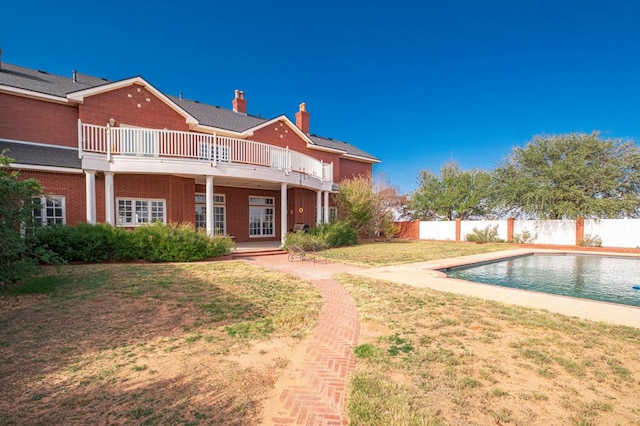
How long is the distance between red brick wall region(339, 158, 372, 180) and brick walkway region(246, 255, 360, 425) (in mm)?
19462

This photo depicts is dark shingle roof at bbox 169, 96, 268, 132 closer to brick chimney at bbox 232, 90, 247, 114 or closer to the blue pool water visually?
brick chimney at bbox 232, 90, 247, 114

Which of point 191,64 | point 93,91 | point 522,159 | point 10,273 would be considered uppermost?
point 191,64

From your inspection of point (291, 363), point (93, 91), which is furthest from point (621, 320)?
point (93, 91)

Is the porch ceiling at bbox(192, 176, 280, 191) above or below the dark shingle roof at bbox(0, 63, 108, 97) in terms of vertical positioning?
below

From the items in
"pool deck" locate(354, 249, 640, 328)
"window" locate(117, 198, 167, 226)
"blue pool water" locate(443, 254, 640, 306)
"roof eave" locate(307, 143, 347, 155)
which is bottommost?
"blue pool water" locate(443, 254, 640, 306)

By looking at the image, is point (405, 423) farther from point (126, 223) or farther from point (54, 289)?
point (126, 223)

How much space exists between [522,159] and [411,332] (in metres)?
23.1

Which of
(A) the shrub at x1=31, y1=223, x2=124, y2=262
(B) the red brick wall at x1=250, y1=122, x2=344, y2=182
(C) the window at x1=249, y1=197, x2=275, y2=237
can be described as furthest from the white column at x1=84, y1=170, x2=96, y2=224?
(B) the red brick wall at x1=250, y1=122, x2=344, y2=182

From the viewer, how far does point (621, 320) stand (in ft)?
16.3

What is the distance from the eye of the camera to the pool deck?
208 inches

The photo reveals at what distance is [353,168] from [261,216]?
9839 millimetres

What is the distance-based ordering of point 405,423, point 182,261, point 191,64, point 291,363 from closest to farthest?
point 405,423 < point 291,363 < point 182,261 < point 191,64

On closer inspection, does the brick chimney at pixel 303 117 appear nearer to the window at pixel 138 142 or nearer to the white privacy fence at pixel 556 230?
the window at pixel 138 142

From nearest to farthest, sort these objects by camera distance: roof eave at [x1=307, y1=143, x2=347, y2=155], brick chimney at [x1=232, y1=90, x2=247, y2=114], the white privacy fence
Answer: the white privacy fence, roof eave at [x1=307, y1=143, x2=347, y2=155], brick chimney at [x1=232, y1=90, x2=247, y2=114]
